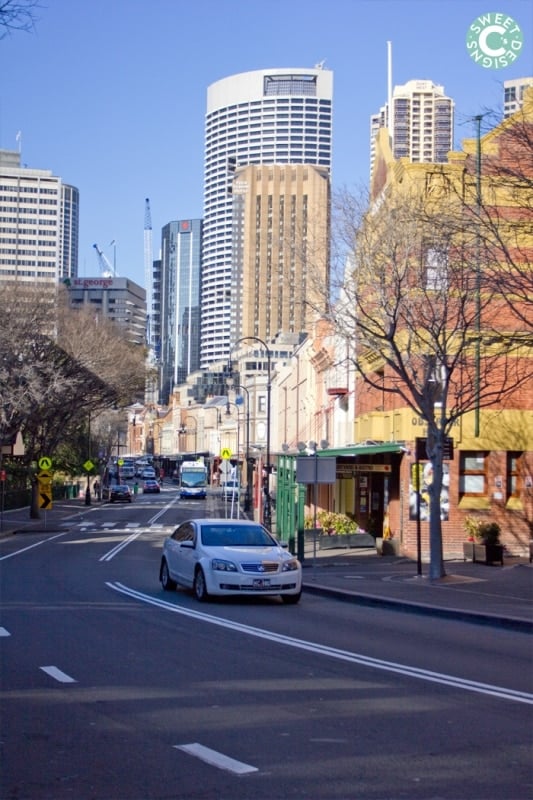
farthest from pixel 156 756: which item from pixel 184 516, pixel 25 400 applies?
pixel 184 516

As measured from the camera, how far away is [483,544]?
28.8 m

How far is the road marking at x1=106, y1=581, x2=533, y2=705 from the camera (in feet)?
32.9

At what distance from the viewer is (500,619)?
16141mm

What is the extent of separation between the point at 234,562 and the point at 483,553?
1197 cm

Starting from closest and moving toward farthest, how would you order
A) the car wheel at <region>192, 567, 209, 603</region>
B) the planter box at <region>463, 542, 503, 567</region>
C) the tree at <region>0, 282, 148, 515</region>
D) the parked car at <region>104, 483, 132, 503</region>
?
1. the car wheel at <region>192, 567, 209, 603</region>
2. the planter box at <region>463, 542, 503, 567</region>
3. the tree at <region>0, 282, 148, 515</region>
4. the parked car at <region>104, 483, 132, 503</region>

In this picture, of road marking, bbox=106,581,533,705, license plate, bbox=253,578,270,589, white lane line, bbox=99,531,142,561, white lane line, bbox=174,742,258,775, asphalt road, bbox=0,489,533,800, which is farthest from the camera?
white lane line, bbox=99,531,142,561

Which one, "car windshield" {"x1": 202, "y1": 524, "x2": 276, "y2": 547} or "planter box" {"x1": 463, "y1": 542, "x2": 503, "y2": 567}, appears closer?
"car windshield" {"x1": 202, "y1": 524, "x2": 276, "y2": 547}

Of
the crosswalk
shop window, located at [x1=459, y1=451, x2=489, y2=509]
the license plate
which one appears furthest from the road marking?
the crosswalk

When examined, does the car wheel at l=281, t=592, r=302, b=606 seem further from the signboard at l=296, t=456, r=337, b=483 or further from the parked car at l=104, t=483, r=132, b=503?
the parked car at l=104, t=483, r=132, b=503

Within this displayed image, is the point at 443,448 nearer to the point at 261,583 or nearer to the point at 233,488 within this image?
the point at 261,583

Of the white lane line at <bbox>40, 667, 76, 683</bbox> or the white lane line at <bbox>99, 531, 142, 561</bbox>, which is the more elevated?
the white lane line at <bbox>40, 667, 76, 683</bbox>

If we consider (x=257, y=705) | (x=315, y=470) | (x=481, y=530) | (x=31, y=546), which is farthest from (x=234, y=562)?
(x=31, y=546)

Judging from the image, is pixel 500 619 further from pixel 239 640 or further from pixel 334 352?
pixel 334 352

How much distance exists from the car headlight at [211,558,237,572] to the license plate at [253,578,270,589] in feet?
1.46
